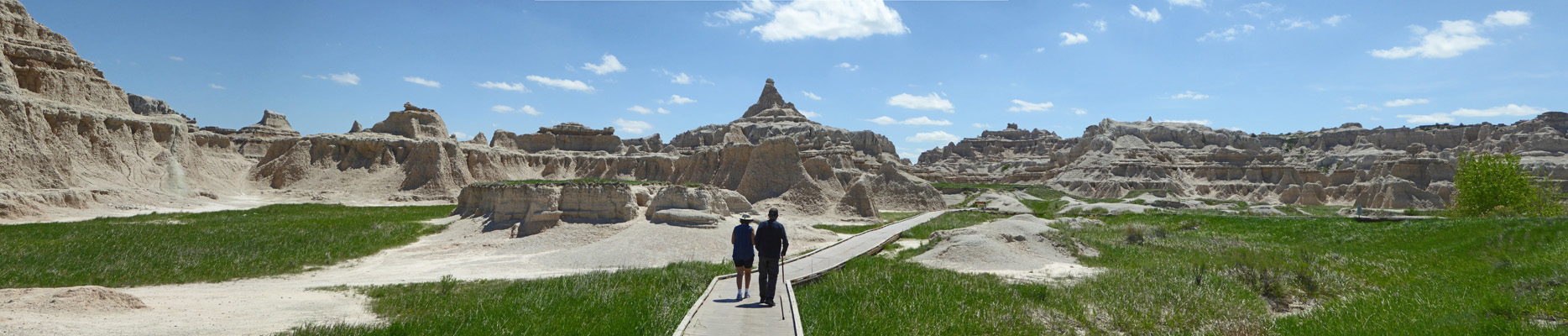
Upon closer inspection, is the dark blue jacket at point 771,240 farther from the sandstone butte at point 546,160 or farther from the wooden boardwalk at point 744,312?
the sandstone butte at point 546,160

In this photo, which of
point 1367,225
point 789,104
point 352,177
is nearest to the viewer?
point 1367,225

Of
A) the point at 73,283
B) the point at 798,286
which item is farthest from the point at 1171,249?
the point at 73,283

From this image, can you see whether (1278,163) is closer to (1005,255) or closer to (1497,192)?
(1497,192)

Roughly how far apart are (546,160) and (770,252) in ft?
227

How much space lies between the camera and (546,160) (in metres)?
73.9

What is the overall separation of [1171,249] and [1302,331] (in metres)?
11.5

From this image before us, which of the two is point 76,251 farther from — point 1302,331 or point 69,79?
point 69,79

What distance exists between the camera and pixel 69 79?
40.6 meters

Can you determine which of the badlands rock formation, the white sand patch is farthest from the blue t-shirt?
the badlands rock formation

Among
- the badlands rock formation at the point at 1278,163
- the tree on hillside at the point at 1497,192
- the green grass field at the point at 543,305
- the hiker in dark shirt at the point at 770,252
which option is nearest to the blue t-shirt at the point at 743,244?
the hiker in dark shirt at the point at 770,252

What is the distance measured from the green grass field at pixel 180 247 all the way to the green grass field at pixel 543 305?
514 centimetres

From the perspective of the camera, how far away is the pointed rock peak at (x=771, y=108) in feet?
410

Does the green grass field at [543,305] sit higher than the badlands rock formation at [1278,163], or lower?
lower

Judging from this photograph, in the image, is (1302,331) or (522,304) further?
(522,304)
